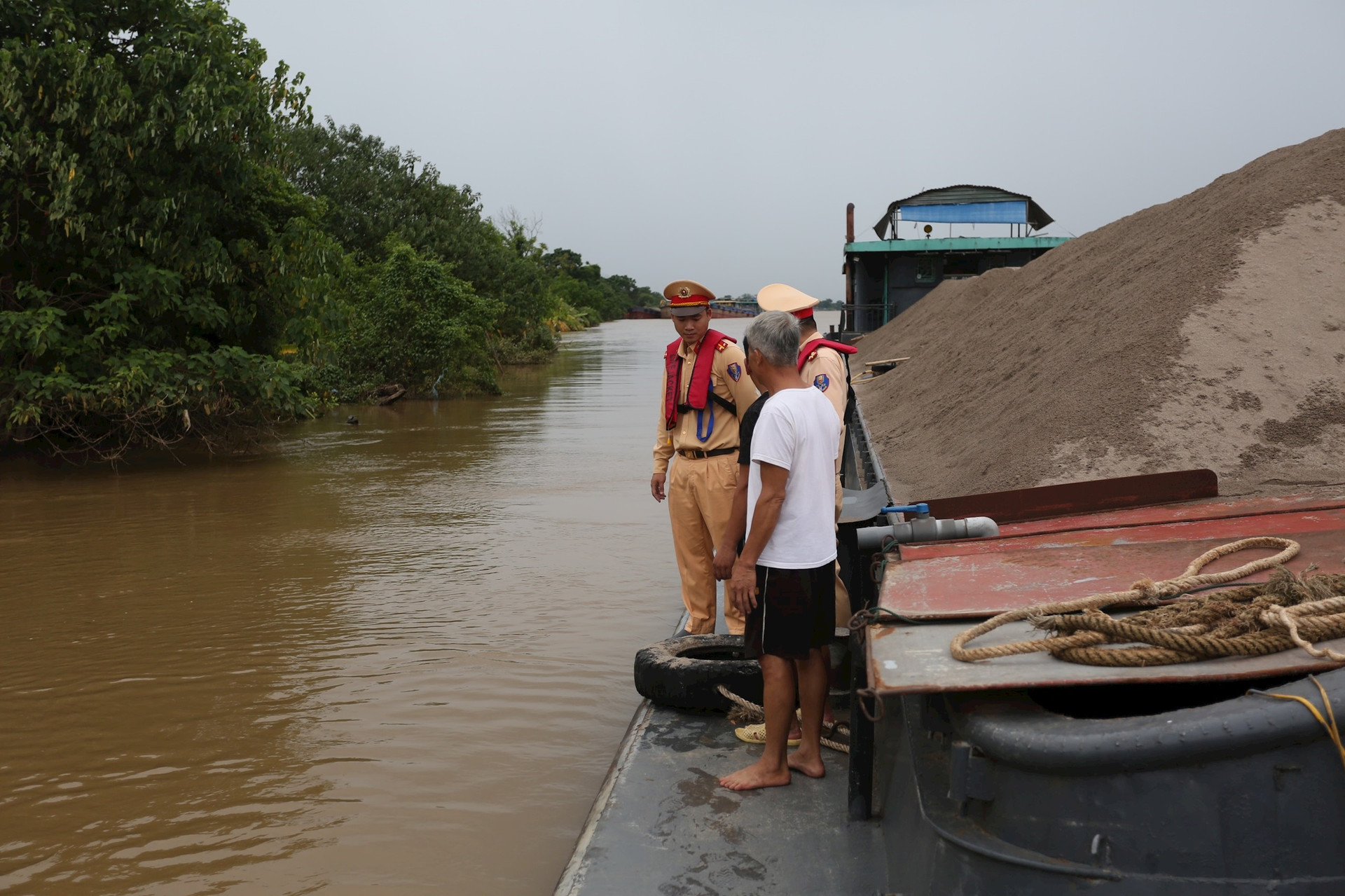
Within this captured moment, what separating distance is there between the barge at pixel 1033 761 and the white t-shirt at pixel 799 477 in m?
0.26

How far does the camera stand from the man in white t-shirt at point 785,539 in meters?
3.52

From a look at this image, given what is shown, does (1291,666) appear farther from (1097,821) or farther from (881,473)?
(881,473)

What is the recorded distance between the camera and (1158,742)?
77.5 inches

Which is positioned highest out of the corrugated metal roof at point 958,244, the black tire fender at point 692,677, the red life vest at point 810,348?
the corrugated metal roof at point 958,244

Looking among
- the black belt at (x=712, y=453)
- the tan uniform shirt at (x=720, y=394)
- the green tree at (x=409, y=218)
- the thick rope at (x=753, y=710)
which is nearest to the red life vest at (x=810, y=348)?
the tan uniform shirt at (x=720, y=394)

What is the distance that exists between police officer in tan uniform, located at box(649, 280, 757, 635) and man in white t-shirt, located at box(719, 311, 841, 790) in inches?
48.9

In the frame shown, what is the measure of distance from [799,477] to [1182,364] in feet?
16.6

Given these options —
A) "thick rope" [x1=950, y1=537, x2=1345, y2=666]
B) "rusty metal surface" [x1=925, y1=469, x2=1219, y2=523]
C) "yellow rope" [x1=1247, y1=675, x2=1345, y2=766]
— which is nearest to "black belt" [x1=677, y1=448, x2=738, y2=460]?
"rusty metal surface" [x1=925, y1=469, x2=1219, y2=523]

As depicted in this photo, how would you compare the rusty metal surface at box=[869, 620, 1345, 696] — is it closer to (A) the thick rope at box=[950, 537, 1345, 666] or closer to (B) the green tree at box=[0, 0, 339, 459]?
(A) the thick rope at box=[950, 537, 1345, 666]

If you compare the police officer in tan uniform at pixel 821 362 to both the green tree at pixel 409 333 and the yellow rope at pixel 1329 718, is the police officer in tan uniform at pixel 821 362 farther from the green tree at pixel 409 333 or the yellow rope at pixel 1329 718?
the green tree at pixel 409 333

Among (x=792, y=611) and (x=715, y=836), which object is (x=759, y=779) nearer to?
(x=715, y=836)

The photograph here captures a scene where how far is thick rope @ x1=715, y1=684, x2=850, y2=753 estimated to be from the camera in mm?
4012

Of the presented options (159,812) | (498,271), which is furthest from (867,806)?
(498,271)

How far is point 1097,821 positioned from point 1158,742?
0.21m
